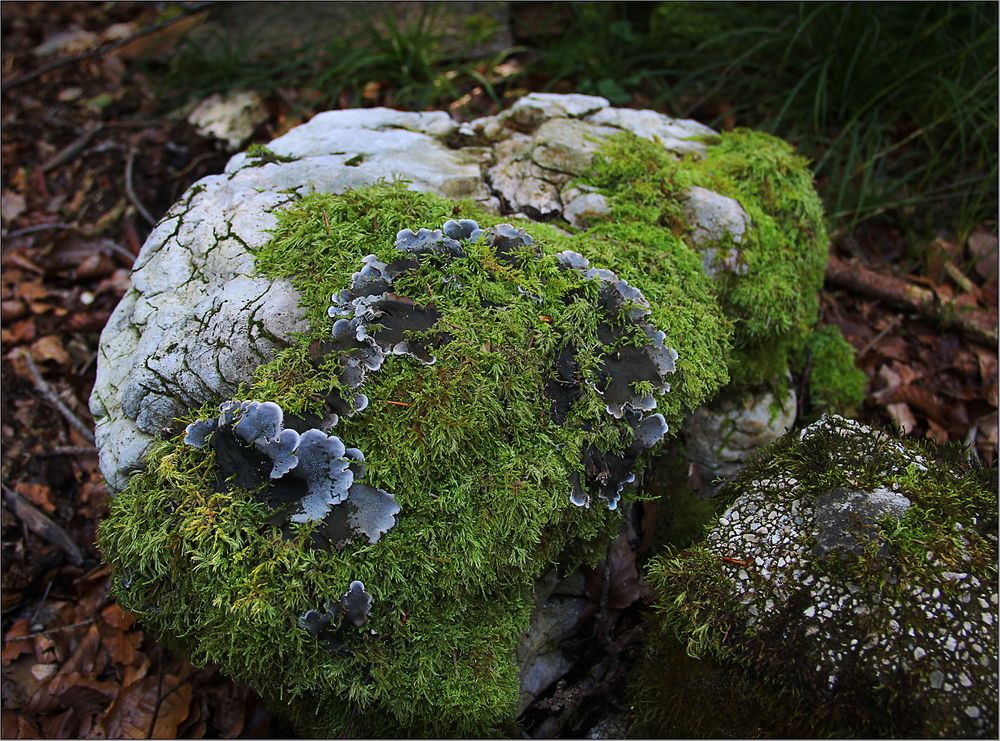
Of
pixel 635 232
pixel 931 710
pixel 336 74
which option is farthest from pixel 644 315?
pixel 336 74

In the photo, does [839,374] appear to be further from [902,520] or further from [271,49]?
[271,49]

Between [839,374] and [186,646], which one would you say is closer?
[186,646]

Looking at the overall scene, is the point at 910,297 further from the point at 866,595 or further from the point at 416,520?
the point at 416,520

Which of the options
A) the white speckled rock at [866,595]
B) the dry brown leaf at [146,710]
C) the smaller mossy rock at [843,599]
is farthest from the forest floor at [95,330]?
the white speckled rock at [866,595]

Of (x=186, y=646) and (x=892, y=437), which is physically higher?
(x=892, y=437)

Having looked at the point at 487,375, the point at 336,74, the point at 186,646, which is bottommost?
the point at 186,646

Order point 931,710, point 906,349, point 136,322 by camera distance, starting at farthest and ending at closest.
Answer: point 906,349 < point 136,322 < point 931,710

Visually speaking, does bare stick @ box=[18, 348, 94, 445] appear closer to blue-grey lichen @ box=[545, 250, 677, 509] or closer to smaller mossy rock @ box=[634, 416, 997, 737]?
blue-grey lichen @ box=[545, 250, 677, 509]

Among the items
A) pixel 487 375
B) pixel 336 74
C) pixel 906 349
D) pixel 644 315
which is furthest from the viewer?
pixel 336 74
